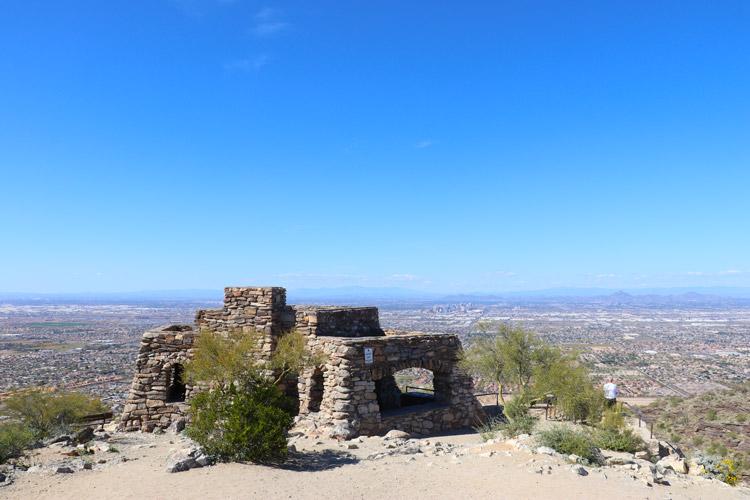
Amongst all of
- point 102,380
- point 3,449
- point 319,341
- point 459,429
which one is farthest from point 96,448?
point 102,380

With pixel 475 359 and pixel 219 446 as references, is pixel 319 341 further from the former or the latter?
pixel 475 359

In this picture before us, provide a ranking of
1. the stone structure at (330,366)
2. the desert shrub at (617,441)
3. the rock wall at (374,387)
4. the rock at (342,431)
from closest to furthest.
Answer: the desert shrub at (617,441), the rock at (342,431), the rock wall at (374,387), the stone structure at (330,366)

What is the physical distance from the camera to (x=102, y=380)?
154ft

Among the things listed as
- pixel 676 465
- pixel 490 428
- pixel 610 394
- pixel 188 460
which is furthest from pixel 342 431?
pixel 610 394

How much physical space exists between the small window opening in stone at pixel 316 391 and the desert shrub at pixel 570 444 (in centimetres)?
624

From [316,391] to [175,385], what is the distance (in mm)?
5577

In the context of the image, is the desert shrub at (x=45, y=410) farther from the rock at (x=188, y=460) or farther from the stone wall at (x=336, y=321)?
the stone wall at (x=336, y=321)

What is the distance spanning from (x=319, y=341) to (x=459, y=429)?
16.6 ft

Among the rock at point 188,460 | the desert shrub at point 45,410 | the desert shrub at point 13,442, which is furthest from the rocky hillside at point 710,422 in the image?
the desert shrub at point 45,410

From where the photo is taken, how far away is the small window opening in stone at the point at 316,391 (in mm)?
14859

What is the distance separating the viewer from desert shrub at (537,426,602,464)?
1091 cm

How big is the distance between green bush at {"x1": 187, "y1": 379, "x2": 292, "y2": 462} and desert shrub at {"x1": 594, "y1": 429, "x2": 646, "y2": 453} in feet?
24.8

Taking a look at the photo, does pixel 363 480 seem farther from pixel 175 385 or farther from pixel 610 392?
pixel 610 392

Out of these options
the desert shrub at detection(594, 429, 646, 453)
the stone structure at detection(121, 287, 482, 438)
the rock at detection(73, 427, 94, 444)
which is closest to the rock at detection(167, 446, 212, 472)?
the stone structure at detection(121, 287, 482, 438)
